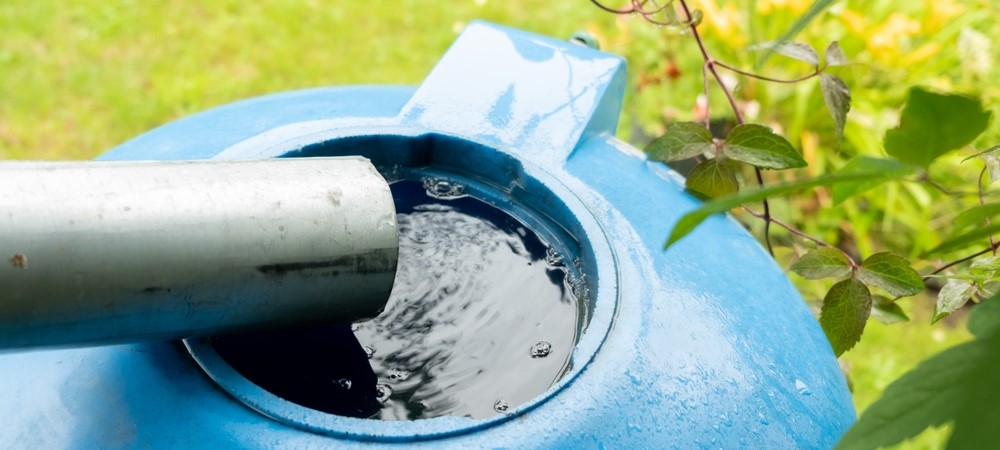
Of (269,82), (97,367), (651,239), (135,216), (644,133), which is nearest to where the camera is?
(135,216)

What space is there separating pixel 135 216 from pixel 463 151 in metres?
0.46

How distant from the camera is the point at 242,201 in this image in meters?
0.78

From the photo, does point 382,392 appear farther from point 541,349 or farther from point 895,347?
point 895,347

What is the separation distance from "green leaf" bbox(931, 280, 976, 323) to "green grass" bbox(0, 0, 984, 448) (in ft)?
4.31

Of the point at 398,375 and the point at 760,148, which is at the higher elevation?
the point at 760,148

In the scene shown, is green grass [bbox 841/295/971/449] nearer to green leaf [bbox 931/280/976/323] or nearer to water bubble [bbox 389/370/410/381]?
green leaf [bbox 931/280/976/323]

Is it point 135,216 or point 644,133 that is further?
point 644,133

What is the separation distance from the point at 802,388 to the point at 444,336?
0.39 meters

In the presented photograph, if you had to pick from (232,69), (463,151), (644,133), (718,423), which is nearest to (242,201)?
(463,151)

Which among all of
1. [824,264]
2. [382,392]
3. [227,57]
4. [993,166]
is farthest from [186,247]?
[227,57]

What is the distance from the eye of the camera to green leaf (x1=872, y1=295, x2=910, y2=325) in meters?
1.14

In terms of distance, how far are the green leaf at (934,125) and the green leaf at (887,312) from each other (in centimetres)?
73

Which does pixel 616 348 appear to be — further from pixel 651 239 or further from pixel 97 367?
pixel 97 367

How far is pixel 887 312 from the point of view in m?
1.16
